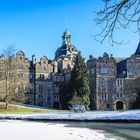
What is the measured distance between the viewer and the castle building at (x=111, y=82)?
2697 inches

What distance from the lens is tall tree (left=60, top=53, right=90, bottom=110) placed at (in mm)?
62494

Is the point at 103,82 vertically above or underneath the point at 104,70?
underneath

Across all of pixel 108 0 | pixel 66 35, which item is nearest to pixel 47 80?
pixel 66 35

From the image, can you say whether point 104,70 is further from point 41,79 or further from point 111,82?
point 41,79

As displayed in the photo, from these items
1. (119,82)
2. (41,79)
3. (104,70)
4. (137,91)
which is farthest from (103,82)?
(41,79)

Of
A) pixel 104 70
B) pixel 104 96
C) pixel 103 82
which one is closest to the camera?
pixel 104 96

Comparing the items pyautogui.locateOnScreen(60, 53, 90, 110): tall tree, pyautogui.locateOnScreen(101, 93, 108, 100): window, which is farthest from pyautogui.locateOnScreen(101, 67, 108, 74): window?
pyautogui.locateOnScreen(60, 53, 90, 110): tall tree

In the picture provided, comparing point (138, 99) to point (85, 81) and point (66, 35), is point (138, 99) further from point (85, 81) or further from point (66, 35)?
point (66, 35)

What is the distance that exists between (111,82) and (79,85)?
8.82 m

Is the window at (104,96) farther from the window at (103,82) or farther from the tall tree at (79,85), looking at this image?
the tall tree at (79,85)

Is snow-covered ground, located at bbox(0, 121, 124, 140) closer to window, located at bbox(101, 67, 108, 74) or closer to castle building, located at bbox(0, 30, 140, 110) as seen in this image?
castle building, located at bbox(0, 30, 140, 110)

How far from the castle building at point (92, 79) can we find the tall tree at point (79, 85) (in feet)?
19.3

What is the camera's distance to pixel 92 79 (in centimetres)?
7069

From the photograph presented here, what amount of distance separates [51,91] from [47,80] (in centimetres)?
236
